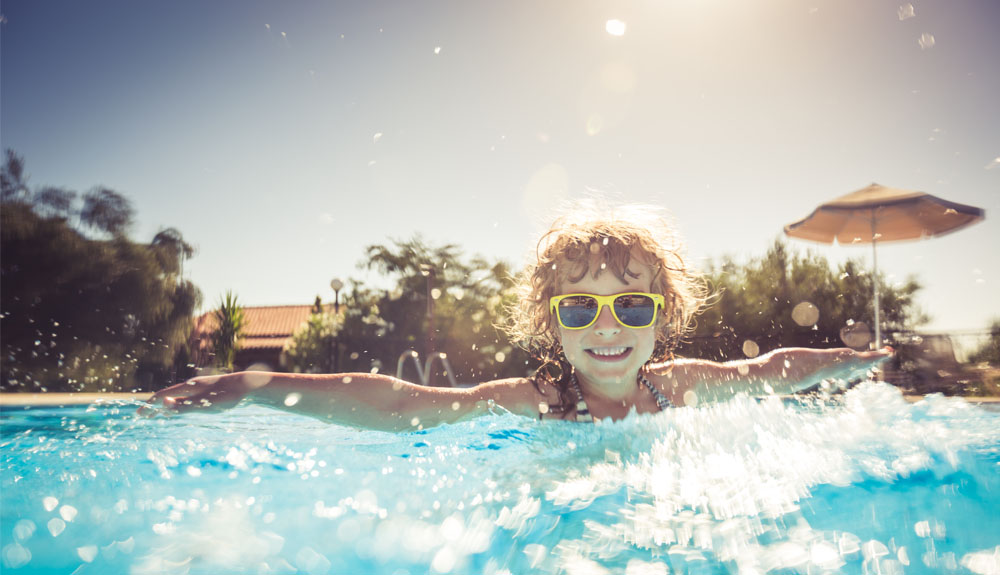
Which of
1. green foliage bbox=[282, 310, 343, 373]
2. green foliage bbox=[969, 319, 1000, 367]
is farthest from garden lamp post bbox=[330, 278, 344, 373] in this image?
green foliage bbox=[969, 319, 1000, 367]

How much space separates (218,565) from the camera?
3.86 ft

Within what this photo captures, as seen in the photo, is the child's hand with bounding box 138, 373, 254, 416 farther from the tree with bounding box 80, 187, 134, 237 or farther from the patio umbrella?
the tree with bounding box 80, 187, 134, 237

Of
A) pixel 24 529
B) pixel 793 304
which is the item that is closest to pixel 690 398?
pixel 24 529

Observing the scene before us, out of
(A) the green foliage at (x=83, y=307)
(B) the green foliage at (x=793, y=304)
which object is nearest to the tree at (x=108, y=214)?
(A) the green foliage at (x=83, y=307)

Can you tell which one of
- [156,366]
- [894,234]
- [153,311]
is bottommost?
[156,366]

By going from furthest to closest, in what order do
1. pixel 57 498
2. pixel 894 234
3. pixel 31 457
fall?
pixel 894 234
pixel 31 457
pixel 57 498

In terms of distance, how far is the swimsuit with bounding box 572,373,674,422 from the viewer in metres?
2.71

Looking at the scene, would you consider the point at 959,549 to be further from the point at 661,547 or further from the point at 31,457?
the point at 31,457

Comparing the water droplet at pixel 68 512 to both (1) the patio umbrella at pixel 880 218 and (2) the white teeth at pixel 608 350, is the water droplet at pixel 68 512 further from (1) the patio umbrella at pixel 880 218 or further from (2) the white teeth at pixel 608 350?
(1) the patio umbrella at pixel 880 218

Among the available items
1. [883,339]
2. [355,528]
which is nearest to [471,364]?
[883,339]

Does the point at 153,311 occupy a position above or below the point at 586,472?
above

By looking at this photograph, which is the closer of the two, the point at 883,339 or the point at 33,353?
the point at 883,339

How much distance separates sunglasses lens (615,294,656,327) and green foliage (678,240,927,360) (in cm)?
932

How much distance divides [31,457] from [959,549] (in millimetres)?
3294
